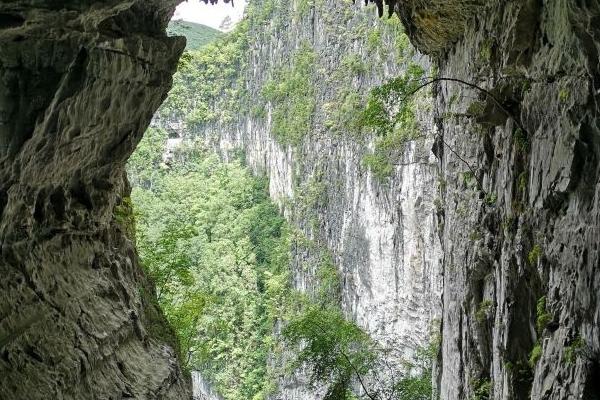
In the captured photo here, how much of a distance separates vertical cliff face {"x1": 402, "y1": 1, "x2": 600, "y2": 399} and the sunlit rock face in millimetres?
3850

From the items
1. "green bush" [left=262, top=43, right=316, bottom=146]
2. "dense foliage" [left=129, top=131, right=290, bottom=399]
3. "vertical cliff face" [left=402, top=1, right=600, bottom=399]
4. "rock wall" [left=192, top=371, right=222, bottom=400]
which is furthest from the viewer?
"green bush" [left=262, top=43, right=316, bottom=146]

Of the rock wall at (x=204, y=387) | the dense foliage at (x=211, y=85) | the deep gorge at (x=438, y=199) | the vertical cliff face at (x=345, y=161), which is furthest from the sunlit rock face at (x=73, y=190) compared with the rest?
the dense foliage at (x=211, y=85)

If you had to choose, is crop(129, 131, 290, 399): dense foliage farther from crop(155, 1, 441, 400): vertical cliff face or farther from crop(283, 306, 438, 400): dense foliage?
crop(283, 306, 438, 400): dense foliage

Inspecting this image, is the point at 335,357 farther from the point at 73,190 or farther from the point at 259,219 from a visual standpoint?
the point at 259,219

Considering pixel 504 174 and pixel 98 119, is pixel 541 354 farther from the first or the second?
pixel 98 119

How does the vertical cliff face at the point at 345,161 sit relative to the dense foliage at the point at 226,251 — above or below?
above

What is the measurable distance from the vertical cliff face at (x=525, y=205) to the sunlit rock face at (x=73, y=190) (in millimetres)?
3850

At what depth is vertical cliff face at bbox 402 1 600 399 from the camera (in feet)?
14.4

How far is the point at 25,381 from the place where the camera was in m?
6.63

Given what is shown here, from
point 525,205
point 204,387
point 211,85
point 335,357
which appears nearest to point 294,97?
point 204,387

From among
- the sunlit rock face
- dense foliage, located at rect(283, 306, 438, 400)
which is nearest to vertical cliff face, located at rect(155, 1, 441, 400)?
dense foliage, located at rect(283, 306, 438, 400)

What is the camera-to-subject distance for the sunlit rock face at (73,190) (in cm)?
594

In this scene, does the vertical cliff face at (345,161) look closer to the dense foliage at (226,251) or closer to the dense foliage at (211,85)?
the dense foliage at (211,85)

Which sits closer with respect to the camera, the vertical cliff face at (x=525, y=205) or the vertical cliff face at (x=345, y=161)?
the vertical cliff face at (x=525, y=205)
